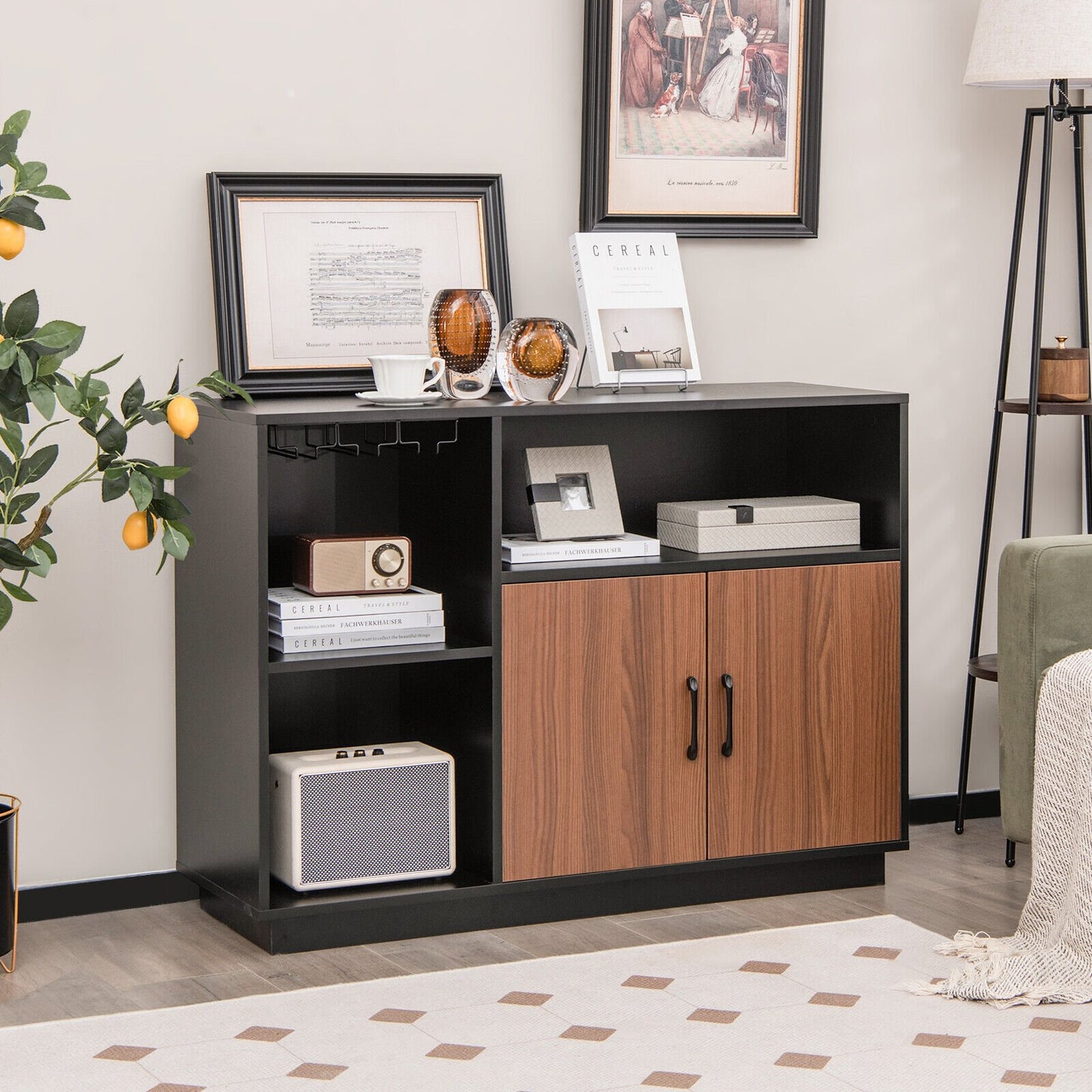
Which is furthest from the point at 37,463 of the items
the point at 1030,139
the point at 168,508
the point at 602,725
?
the point at 1030,139

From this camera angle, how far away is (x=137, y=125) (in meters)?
3.23

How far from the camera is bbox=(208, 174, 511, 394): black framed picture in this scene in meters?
3.28

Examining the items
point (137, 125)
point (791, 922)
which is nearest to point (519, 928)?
point (791, 922)

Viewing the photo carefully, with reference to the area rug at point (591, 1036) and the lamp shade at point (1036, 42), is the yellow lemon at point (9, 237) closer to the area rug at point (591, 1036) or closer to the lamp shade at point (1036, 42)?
the area rug at point (591, 1036)

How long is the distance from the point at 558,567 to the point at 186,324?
870 millimetres

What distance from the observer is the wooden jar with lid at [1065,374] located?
3.77 meters

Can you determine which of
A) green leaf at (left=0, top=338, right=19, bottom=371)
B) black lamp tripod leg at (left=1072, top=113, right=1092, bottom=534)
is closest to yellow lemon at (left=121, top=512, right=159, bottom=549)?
green leaf at (left=0, top=338, right=19, bottom=371)

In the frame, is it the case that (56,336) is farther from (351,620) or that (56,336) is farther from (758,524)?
(758,524)

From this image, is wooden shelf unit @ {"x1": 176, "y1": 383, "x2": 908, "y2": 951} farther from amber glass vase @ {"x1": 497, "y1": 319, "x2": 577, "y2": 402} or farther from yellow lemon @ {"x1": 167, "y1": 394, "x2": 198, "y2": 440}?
yellow lemon @ {"x1": 167, "y1": 394, "x2": 198, "y2": 440}

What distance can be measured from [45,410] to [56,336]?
13 cm

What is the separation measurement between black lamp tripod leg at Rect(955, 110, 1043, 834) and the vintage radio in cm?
145

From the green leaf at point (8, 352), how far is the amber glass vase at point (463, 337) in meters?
0.88

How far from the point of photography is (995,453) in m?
3.87

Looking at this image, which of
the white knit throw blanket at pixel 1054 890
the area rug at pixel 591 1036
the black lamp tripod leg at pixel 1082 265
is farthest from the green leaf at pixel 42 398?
the black lamp tripod leg at pixel 1082 265
